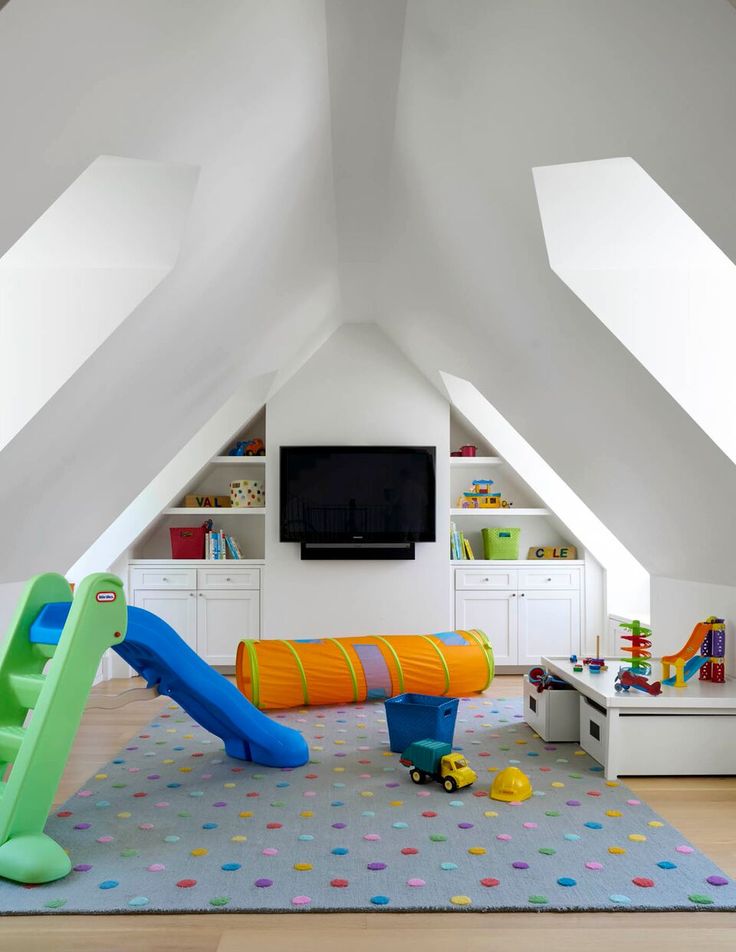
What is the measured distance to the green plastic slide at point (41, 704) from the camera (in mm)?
2873

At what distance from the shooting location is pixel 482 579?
6.96 meters

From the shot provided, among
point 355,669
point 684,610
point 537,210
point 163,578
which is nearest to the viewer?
point 537,210

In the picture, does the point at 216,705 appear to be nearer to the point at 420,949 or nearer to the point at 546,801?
the point at 546,801

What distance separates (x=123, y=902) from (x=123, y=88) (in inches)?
88.2

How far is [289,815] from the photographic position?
3.51 meters

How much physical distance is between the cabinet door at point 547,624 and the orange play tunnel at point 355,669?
101 centimetres

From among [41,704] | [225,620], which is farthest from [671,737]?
[225,620]

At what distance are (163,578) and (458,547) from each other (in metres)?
2.24

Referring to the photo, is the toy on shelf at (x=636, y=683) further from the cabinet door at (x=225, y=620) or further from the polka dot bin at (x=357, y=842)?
the cabinet door at (x=225, y=620)

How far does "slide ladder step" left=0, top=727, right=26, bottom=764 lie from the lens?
3111mm

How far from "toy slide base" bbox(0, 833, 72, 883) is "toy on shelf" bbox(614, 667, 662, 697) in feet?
7.97

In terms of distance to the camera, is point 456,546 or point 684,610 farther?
point 456,546

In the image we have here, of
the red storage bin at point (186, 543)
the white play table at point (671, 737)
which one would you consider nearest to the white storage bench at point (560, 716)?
the white play table at point (671, 737)

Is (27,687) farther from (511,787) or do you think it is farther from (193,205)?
(511,787)
